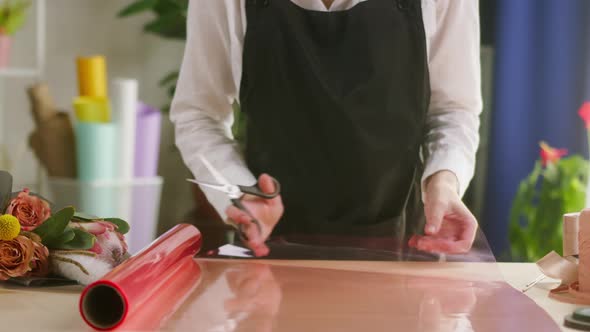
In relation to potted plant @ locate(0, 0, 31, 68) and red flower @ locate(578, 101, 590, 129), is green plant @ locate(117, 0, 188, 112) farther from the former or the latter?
red flower @ locate(578, 101, 590, 129)

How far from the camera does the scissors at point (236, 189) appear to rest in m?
1.15

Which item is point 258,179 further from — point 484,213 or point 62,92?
point 62,92

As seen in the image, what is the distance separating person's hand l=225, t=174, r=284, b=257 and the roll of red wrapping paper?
0.19 meters

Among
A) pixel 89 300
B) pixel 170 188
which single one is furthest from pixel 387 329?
pixel 170 188

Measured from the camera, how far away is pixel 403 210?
1174mm

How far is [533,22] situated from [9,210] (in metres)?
1.18

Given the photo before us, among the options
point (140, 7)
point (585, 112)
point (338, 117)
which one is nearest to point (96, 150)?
point (140, 7)

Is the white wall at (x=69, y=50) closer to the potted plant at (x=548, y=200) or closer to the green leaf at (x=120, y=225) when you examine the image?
the potted plant at (x=548, y=200)

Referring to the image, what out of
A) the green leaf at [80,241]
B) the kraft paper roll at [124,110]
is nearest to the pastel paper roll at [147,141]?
the kraft paper roll at [124,110]

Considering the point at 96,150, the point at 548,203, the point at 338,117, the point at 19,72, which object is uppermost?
the point at 338,117

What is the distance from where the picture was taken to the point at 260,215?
1.18m

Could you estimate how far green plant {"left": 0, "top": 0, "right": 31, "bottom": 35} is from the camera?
2.39m

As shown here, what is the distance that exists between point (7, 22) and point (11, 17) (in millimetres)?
18

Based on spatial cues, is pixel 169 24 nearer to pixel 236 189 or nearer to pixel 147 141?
pixel 147 141
